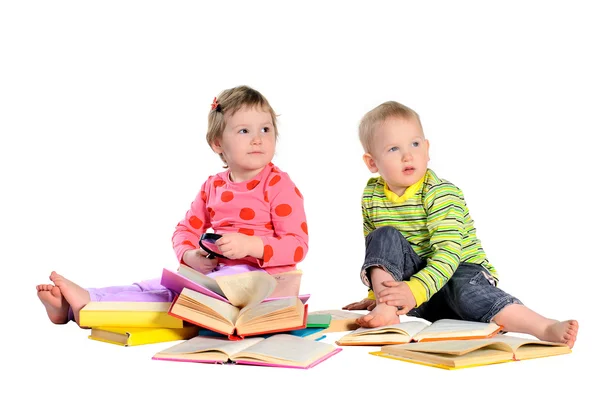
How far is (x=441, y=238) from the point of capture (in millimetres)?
3707

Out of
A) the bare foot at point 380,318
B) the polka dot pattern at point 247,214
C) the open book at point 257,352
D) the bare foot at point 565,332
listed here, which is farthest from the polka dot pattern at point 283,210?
the bare foot at point 565,332

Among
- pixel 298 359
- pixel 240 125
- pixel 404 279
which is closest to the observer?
pixel 298 359

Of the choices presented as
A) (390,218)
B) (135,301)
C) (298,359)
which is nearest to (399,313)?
(390,218)

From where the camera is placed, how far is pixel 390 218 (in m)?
3.92

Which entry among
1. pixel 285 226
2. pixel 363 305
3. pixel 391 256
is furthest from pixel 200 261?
pixel 391 256

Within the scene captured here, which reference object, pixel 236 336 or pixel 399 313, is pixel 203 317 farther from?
pixel 399 313

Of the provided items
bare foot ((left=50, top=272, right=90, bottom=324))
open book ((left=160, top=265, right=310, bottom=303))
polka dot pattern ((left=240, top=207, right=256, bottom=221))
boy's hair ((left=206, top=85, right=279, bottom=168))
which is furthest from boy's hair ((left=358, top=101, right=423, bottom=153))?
A: bare foot ((left=50, top=272, right=90, bottom=324))

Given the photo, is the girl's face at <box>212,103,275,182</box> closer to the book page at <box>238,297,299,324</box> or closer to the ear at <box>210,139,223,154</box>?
the ear at <box>210,139,223,154</box>

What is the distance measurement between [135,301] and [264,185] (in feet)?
2.84

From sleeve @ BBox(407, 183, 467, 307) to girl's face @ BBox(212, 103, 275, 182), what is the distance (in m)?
0.83

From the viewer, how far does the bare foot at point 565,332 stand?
10.4 feet

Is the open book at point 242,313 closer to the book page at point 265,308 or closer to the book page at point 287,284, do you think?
the book page at point 265,308

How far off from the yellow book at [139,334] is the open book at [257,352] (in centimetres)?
26

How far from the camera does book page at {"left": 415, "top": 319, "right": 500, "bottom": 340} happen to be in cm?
328
